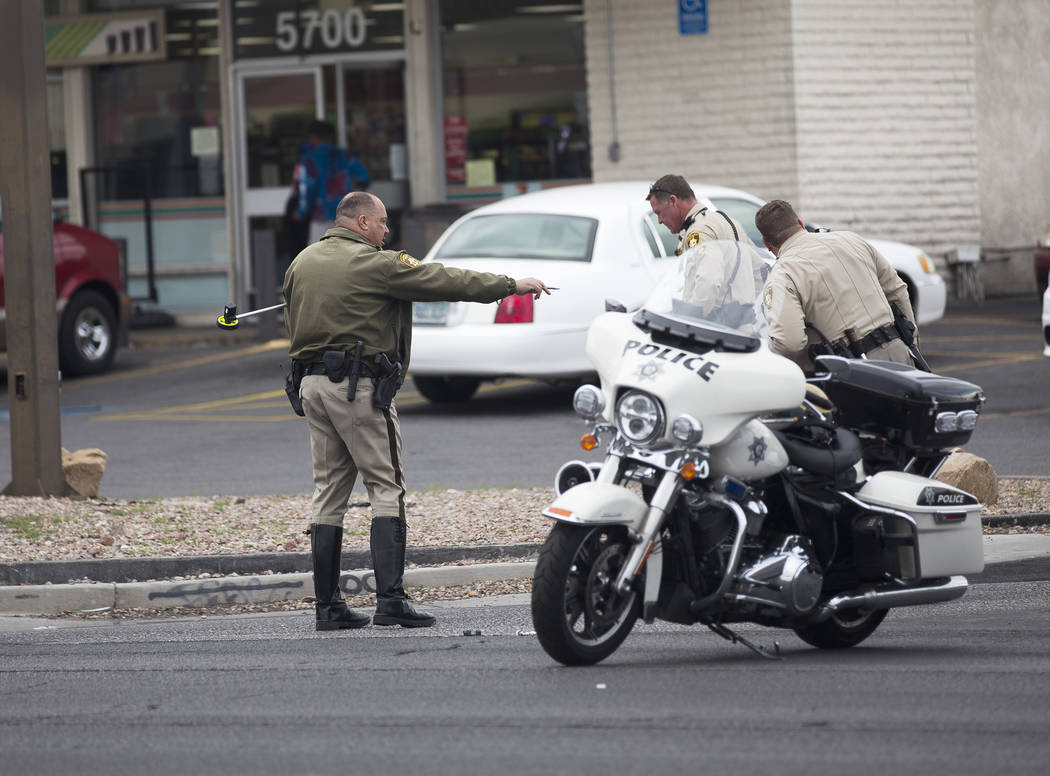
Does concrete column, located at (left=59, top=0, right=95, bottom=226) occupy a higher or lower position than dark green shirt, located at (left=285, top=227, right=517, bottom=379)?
higher

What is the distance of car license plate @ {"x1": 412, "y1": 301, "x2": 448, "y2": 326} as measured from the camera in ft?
44.6

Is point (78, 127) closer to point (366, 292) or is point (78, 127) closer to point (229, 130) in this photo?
point (229, 130)

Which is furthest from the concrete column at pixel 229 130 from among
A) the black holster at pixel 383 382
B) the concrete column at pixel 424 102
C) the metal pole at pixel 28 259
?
the black holster at pixel 383 382

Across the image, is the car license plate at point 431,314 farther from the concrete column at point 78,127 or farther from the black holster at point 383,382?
the concrete column at point 78,127

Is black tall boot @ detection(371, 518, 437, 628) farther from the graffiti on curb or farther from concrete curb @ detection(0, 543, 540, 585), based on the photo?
concrete curb @ detection(0, 543, 540, 585)

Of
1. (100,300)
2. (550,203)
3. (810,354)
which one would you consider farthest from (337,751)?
(100,300)

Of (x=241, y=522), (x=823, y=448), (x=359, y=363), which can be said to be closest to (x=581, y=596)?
(x=823, y=448)

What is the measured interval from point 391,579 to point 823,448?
2056 mm

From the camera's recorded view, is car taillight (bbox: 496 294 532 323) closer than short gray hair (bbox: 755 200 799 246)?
No

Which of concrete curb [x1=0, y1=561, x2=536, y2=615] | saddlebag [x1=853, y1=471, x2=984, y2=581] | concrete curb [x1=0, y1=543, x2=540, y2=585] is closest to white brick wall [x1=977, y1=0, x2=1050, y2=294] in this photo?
concrete curb [x1=0, y1=543, x2=540, y2=585]

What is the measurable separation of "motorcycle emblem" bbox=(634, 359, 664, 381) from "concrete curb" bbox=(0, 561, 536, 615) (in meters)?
2.53

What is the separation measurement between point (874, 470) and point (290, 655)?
7.85 feet

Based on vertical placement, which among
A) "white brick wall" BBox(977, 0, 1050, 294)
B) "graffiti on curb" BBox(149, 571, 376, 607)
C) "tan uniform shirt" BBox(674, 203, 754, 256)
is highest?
"white brick wall" BBox(977, 0, 1050, 294)

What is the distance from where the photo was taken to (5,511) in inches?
386
